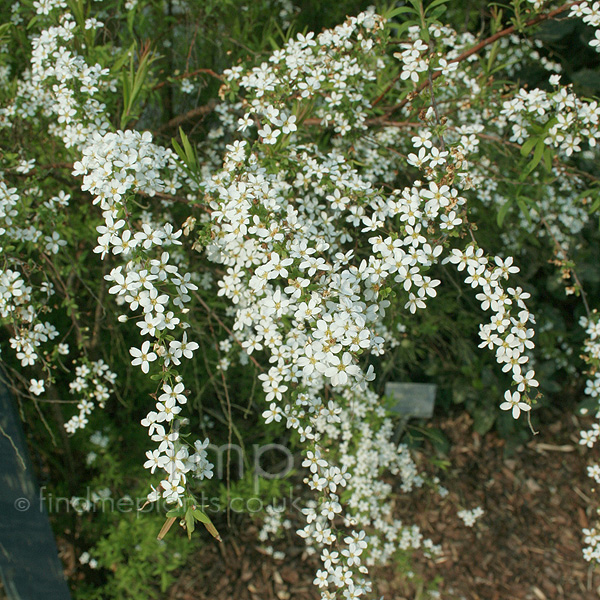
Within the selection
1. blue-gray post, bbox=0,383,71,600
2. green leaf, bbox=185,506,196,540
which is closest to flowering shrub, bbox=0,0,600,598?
green leaf, bbox=185,506,196,540

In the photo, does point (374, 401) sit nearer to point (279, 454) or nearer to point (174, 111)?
point (279, 454)

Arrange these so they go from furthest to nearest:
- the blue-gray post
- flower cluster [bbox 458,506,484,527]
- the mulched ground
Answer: flower cluster [bbox 458,506,484,527] → the mulched ground → the blue-gray post

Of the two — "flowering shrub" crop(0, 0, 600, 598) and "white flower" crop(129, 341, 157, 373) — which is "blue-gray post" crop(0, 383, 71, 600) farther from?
"white flower" crop(129, 341, 157, 373)

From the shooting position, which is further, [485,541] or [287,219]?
[485,541]

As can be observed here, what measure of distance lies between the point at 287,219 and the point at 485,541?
8.26 feet

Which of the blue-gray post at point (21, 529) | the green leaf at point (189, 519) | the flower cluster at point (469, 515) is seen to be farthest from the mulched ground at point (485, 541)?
the green leaf at point (189, 519)

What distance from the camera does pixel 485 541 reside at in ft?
9.96

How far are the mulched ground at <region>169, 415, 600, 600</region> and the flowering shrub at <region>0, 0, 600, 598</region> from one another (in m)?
0.23

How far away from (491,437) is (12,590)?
2881 millimetres

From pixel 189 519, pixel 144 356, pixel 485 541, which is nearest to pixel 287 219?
pixel 144 356

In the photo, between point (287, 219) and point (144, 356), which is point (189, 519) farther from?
point (287, 219)

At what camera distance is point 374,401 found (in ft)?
8.38

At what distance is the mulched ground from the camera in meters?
2.73

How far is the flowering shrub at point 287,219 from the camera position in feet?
4.12
